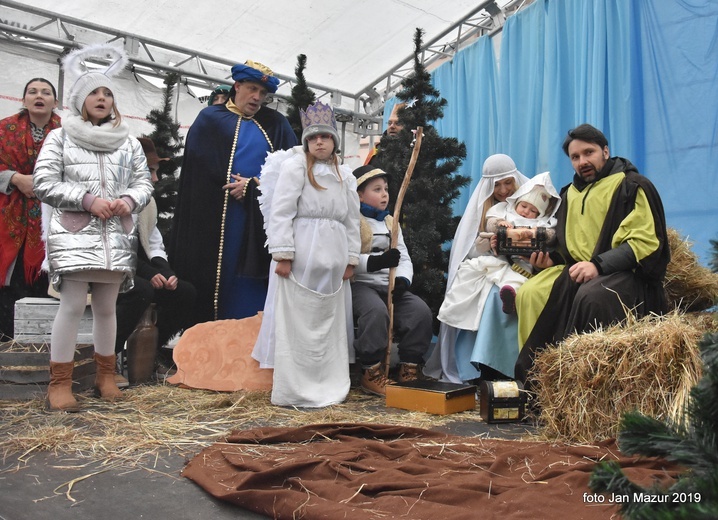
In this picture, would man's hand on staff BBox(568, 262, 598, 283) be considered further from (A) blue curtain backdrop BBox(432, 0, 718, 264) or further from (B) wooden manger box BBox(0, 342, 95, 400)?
(B) wooden manger box BBox(0, 342, 95, 400)

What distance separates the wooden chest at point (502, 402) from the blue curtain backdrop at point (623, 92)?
1767 millimetres

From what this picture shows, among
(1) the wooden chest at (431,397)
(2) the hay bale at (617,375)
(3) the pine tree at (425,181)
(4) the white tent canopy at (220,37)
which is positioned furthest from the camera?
(4) the white tent canopy at (220,37)

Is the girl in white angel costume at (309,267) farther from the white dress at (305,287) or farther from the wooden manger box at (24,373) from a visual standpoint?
the wooden manger box at (24,373)

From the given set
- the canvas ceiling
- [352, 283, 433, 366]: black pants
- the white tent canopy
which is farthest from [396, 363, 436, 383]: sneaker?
the canvas ceiling

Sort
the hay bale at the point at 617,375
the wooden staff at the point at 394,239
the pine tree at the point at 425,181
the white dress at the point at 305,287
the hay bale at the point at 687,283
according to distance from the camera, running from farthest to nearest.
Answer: the pine tree at the point at 425,181, the wooden staff at the point at 394,239, the white dress at the point at 305,287, the hay bale at the point at 687,283, the hay bale at the point at 617,375

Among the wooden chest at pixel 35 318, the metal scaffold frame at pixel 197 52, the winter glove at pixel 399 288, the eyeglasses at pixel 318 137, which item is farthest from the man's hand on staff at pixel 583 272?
the metal scaffold frame at pixel 197 52

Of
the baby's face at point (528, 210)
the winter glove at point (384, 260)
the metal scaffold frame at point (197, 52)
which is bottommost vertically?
the winter glove at point (384, 260)

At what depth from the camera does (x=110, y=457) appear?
2.72 meters

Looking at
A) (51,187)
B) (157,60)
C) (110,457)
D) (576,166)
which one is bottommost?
(110,457)

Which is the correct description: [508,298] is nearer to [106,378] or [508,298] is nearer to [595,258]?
[595,258]

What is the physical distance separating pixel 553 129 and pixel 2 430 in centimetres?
455

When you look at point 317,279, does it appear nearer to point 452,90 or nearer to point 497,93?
point 497,93

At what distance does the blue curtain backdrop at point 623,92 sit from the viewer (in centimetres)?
457

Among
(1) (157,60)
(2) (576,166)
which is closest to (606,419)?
(2) (576,166)
